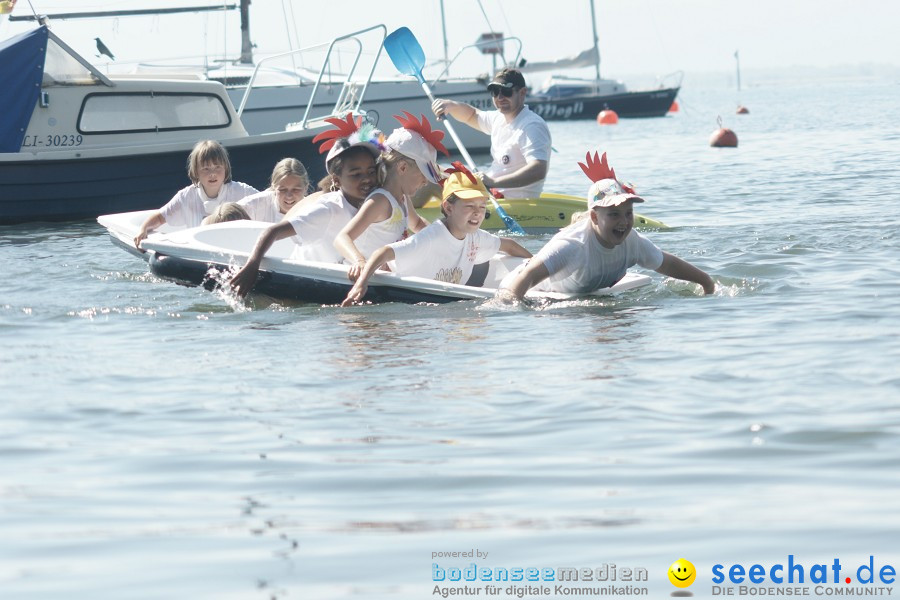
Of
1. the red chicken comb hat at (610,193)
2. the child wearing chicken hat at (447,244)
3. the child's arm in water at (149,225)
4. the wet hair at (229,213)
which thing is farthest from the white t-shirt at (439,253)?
the child's arm in water at (149,225)

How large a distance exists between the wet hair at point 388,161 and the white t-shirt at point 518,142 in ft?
12.6

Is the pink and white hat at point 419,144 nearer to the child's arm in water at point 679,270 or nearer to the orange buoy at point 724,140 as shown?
the child's arm in water at point 679,270

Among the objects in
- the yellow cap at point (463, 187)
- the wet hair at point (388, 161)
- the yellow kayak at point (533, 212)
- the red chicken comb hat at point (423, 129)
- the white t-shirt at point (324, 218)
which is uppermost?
the red chicken comb hat at point (423, 129)

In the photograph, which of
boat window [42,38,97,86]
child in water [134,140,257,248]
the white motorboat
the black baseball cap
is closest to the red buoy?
the white motorboat

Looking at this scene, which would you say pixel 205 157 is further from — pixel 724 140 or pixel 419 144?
pixel 724 140

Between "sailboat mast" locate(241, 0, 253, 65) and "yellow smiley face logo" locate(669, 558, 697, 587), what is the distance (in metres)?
22.0

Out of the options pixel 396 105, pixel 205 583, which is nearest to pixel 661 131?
pixel 396 105

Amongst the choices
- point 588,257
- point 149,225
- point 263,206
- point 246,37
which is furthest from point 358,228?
point 246,37

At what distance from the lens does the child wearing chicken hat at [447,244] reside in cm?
763

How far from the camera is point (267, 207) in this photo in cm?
1009

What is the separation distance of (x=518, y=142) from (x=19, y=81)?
6.27 m

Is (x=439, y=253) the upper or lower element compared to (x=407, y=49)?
lower

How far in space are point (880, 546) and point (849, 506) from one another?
0.36 m

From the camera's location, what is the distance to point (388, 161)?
26.3ft
